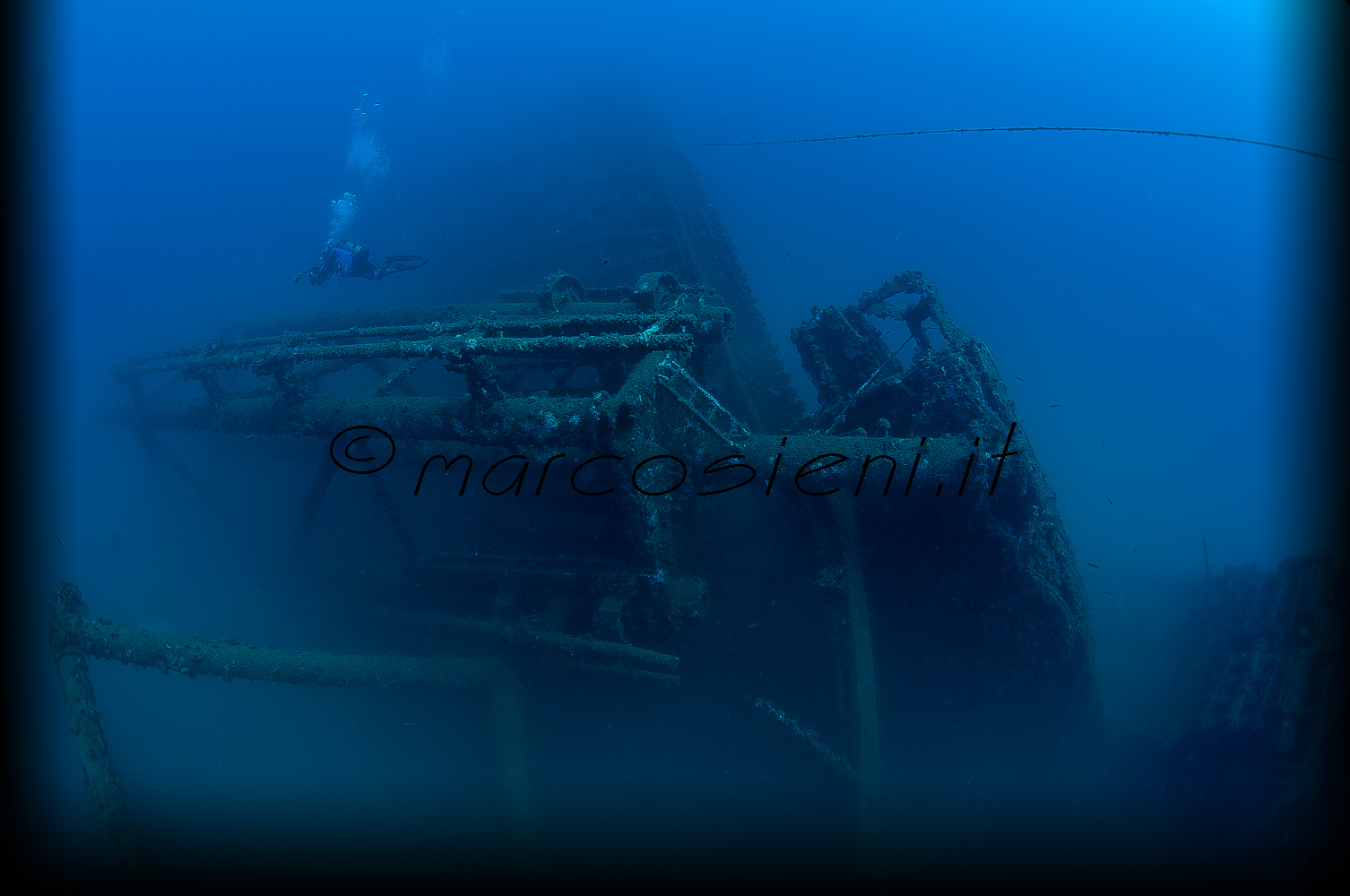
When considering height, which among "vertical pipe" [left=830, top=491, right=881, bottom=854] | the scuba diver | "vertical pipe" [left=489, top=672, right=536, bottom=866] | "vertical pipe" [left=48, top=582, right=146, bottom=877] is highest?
the scuba diver

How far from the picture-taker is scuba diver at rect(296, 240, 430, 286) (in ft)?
25.1

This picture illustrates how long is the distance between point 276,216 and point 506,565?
53.9 m

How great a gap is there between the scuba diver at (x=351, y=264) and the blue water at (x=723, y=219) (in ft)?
10.3

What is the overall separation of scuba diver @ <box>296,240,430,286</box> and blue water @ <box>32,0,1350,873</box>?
10.3 feet

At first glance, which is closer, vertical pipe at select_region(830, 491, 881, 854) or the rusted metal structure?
vertical pipe at select_region(830, 491, 881, 854)

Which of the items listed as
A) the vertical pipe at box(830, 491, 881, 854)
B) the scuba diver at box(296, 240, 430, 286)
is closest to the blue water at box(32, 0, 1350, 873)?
→ the vertical pipe at box(830, 491, 881, 854)

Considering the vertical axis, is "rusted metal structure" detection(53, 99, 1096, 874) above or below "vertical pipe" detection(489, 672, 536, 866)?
above

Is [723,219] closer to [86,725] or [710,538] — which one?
[710,538]

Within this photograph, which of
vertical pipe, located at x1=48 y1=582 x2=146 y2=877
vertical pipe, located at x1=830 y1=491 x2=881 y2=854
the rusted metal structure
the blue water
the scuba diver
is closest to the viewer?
vertical pipe, located at x1=48 y1=582 x2=146 y2=877

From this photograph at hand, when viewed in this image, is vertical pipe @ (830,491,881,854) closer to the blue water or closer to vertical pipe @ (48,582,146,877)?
the blue water

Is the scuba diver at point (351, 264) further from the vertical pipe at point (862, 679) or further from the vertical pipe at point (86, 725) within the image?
the vertical pipe at point (862, 679)

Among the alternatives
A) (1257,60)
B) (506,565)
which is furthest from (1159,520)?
(1257,60)

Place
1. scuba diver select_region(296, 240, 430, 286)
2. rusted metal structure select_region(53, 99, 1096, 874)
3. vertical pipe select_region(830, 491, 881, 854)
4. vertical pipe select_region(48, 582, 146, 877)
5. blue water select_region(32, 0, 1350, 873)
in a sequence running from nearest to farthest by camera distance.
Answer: vertical pipe select_region(48, 582, 146, 877)
vertical pipe select_region(830, 491, 881, 854)
rusted metal structure select_region(53, 99, 1096, 874)
blue water select_region(32, 0, 1350, 873)
scuba diver select_region(296, 240, 430, 286)

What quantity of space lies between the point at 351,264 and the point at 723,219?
2114 cm
